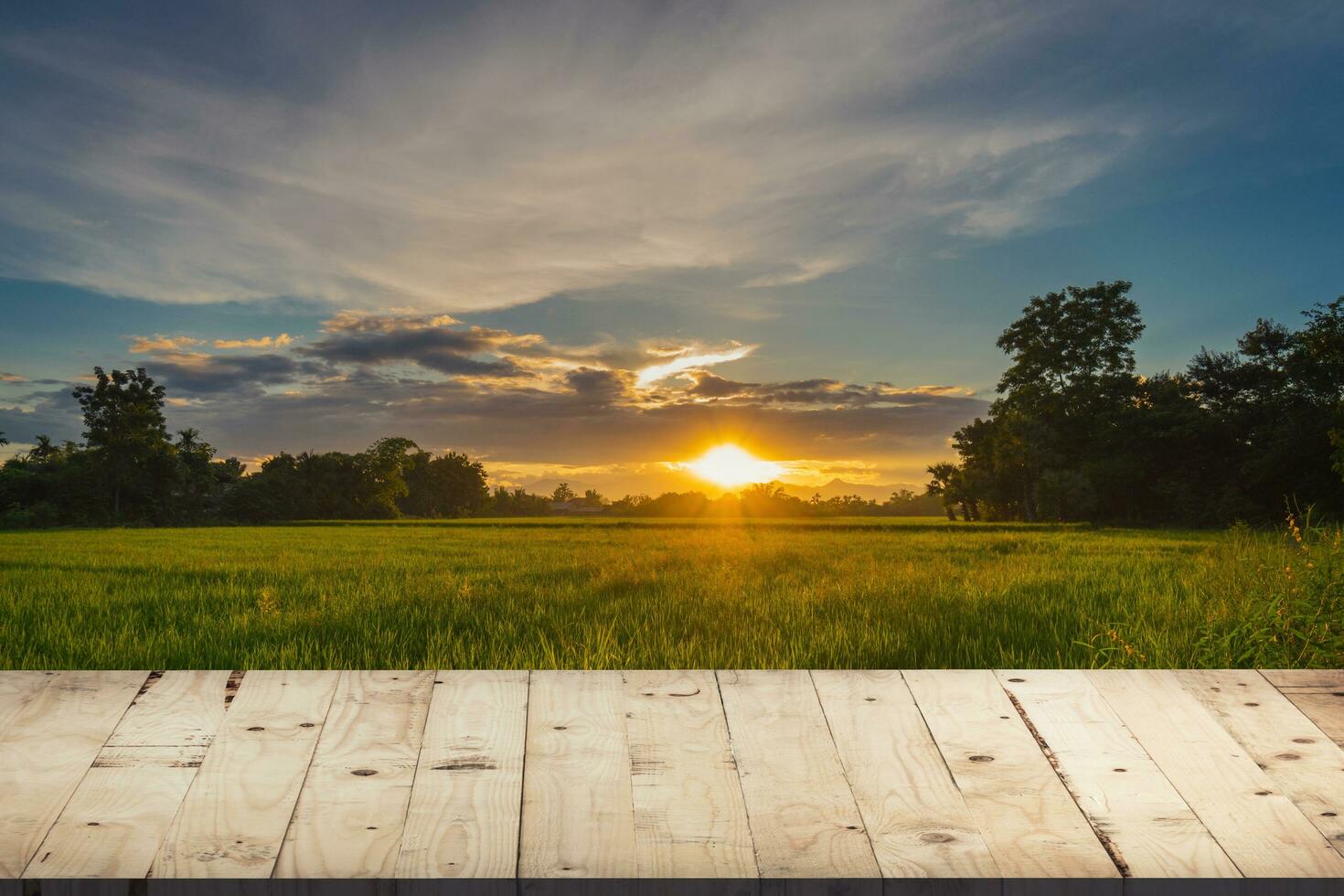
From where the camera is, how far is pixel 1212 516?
31.2m

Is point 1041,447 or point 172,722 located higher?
point 1041,447

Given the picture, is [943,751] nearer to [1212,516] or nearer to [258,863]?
[258,863]

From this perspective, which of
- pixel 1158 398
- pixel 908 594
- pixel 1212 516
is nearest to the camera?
pixel 908 594

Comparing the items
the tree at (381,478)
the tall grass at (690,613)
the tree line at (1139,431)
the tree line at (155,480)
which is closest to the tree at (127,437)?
the tree line at (155,480)

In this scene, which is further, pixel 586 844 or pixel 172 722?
pixel 172 722

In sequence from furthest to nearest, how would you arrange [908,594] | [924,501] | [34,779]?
[924,501] < [908,594] < [34,779]

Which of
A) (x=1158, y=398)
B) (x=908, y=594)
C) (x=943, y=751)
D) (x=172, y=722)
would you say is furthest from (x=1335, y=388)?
(x=172, y=722)

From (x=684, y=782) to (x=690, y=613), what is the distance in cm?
356

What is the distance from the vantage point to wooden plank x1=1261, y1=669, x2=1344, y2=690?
362cm

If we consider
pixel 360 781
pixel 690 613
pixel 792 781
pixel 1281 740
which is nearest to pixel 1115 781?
pixel 1281 740

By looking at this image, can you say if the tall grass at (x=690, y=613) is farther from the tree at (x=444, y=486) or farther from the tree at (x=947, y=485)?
the tree at (x=444, y=486)

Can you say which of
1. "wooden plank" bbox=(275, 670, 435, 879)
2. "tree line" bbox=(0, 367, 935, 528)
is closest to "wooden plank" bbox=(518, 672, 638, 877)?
"wooden plank" bbox=(275, 670, 435, 879)

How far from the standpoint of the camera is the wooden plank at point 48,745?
A: 2516 millimetres

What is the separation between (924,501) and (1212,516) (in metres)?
29.8
